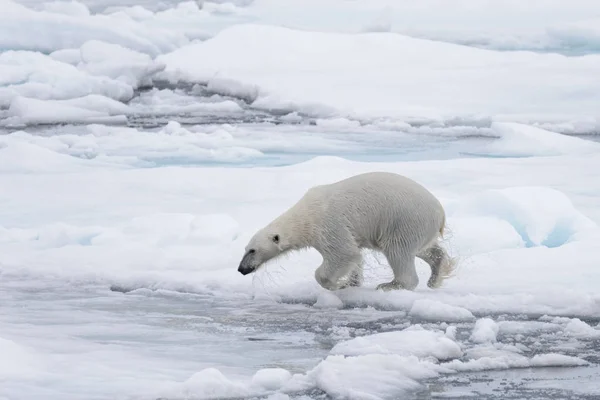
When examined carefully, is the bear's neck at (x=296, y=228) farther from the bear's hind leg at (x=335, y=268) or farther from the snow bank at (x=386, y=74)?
the snow bank at (x=386, y=74)

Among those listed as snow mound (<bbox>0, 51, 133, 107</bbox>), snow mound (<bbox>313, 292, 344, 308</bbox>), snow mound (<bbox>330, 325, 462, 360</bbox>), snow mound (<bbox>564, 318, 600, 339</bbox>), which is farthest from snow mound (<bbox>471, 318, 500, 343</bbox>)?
snow mound (<bbox>0, 51, 133, 107</bbox>)

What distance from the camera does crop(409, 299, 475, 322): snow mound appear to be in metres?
4.58

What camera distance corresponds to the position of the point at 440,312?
460 cm

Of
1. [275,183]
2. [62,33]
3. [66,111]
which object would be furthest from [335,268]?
[62,33]

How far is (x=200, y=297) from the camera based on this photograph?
17.1ft

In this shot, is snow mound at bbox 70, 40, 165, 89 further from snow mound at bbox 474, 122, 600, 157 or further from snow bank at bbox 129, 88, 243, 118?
snow mound at bbox 474, 122, 600, 157

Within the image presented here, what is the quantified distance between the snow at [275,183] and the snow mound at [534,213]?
0.6 inches

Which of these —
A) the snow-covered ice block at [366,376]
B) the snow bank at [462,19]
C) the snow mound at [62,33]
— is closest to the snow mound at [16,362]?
the snow-covered ice block at [366,376]

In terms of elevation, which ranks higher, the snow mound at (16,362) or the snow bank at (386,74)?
the snow bank at (386,74)

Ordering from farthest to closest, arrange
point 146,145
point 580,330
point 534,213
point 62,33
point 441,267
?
point 62,33 < point 146,145 < point 534,213 < point 441,267 < point 580,330

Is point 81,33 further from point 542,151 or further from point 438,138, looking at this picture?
point 542,151

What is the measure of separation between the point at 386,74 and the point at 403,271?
9754 mm

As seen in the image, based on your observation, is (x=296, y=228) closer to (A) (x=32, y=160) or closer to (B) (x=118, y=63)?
(A) (x=32, y=160)

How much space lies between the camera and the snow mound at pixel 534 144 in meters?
10.3
